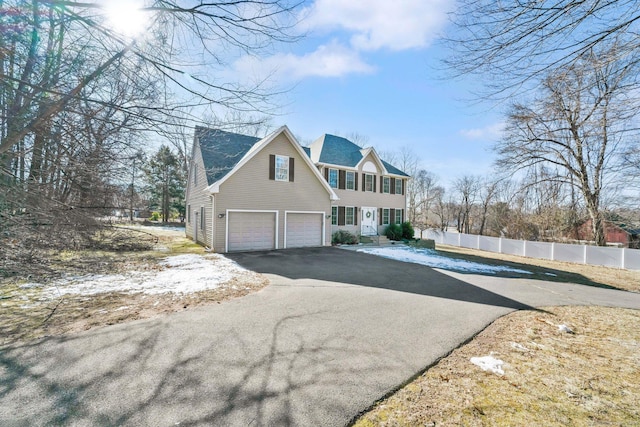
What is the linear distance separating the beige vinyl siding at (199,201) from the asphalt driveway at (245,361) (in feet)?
28.6

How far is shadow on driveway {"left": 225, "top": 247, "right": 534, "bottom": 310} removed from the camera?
22.7 ft

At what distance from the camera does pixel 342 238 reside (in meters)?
17.5

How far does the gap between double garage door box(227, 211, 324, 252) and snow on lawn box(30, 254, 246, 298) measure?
3.37 m

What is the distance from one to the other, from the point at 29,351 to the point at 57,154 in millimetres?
2765

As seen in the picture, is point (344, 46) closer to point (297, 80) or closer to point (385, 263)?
point (297, 80)

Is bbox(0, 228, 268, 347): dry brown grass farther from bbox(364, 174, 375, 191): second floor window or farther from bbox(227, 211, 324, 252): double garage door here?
bbox(364, 174, 375, 191): second floor window

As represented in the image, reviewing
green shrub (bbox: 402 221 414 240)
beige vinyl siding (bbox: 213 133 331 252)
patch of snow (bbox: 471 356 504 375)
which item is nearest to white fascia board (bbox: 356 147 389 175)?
green shrub (bbox: 402 221 414 240)

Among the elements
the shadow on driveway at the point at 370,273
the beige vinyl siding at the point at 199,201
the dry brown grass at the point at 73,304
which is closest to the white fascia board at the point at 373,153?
the shadow on driveway at the point at 370,273

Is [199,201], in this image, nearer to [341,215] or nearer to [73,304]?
[341,215]

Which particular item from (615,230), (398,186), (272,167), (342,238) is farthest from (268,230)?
(615,230)

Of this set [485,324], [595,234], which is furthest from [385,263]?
[595,234]

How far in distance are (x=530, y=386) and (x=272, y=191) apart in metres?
12.5

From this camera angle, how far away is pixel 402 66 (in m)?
5.78

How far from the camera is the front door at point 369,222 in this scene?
2002 cm
